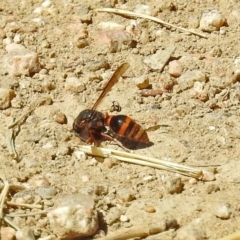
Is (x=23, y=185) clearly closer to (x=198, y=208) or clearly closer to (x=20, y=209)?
(x=20, y=209)

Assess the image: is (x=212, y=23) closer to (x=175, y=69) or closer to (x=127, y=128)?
(x=175, y=69)

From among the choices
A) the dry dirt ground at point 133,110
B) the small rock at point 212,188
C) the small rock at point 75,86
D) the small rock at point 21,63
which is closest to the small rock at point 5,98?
the dry dirt ground at point 133,110

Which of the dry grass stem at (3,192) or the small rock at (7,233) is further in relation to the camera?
the dry grass stem at (3,192)

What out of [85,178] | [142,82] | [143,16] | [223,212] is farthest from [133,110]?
[223,212]

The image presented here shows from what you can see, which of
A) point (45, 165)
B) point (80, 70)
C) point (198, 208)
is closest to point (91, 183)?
point (45, 165)

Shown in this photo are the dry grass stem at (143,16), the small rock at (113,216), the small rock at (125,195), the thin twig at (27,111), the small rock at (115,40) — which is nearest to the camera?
the small rock at (113,216)

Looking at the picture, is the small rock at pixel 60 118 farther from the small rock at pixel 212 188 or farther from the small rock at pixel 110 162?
the small rock at pixel 212 188

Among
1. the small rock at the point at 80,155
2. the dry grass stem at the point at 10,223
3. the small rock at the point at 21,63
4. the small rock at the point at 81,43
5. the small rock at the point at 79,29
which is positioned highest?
the small rock at the point at 21,63
